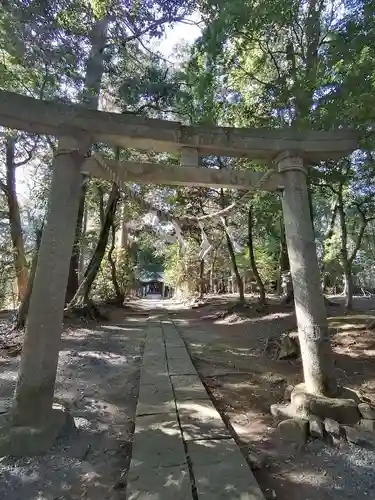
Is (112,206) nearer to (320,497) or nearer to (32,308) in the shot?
(32,308)

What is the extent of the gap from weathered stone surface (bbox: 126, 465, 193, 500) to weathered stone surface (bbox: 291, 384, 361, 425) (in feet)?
5.07

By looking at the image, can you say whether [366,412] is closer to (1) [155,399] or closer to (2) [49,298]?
(1) [155,399]

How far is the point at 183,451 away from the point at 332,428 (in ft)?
4.80

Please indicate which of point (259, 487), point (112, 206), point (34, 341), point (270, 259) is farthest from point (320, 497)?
point (270, 259)

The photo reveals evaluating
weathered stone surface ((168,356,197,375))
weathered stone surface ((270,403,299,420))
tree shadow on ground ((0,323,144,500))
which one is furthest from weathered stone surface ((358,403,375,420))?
weathered stone surface ((168,356,197,375))

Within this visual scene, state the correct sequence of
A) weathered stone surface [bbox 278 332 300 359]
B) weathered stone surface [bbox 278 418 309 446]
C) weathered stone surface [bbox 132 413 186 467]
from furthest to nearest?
weathered stone surface [bbox 278 332 300 359] → weathered stone surface [bbox 278 418 309 446] → weathered stone surface [bbox 132 413 186 467]

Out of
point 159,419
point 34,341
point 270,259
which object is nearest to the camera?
point 34,341

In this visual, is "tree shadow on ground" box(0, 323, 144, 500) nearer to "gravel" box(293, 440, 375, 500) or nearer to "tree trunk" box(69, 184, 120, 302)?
"gravel" box(293, 440, 375, 500)

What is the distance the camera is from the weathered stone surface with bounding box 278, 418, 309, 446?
10.3 feet

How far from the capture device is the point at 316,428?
10.5ft

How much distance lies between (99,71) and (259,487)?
267 inches

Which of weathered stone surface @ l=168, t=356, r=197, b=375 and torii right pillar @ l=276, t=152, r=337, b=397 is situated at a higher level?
torii right pillar @ l=276, t=152, r=337, b=397

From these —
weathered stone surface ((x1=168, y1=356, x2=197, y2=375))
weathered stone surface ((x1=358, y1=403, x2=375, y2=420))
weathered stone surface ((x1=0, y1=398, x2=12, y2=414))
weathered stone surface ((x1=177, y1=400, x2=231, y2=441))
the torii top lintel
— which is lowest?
weathered stone surface ((x1=0, y1=398, x2=12, y2=414))

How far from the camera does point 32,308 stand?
10.7 feet
